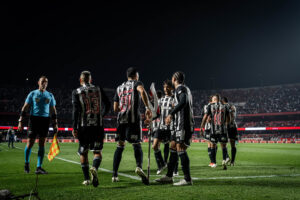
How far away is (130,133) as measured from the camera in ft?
19.0

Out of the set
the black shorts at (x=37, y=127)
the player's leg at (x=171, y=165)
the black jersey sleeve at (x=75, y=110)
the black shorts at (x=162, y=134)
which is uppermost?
the black jersey sleeve at (x=75, y=110)

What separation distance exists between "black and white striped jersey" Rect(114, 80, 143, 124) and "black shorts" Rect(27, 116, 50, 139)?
9.04ft

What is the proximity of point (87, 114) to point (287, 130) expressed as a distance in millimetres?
58905

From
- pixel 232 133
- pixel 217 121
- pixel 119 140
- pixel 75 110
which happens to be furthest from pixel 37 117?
pixel 232 133

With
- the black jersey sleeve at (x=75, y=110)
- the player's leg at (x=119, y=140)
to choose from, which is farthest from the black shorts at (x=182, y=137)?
the black jersey sleeve at (x=75, y=110)

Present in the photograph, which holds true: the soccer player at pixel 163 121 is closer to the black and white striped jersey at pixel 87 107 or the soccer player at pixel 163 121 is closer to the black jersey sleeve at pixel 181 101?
the black jersey sleeve at pixel 181 101

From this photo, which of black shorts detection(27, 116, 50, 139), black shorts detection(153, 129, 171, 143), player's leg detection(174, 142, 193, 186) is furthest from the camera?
black shorts detection(153, 129, 171, 143)

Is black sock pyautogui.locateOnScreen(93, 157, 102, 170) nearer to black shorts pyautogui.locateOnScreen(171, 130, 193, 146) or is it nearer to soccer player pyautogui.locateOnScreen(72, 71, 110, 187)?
soccer player pyautogui.locateOnScreen(72, 71, 110, 187)

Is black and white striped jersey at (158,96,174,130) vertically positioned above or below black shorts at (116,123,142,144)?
above

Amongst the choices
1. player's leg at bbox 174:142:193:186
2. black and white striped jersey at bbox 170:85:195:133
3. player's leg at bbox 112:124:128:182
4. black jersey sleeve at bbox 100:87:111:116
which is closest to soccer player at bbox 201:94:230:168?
black and white striped jersey at bbox 170:85:195:133

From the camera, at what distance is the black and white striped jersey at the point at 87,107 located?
5.52 meters

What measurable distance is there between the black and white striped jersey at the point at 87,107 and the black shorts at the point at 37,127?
2515 millimetres

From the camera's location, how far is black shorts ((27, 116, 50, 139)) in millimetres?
7453

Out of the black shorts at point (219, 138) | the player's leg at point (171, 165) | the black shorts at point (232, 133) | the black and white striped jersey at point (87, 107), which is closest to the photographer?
the black and white striped jersey at point (87, 107)
